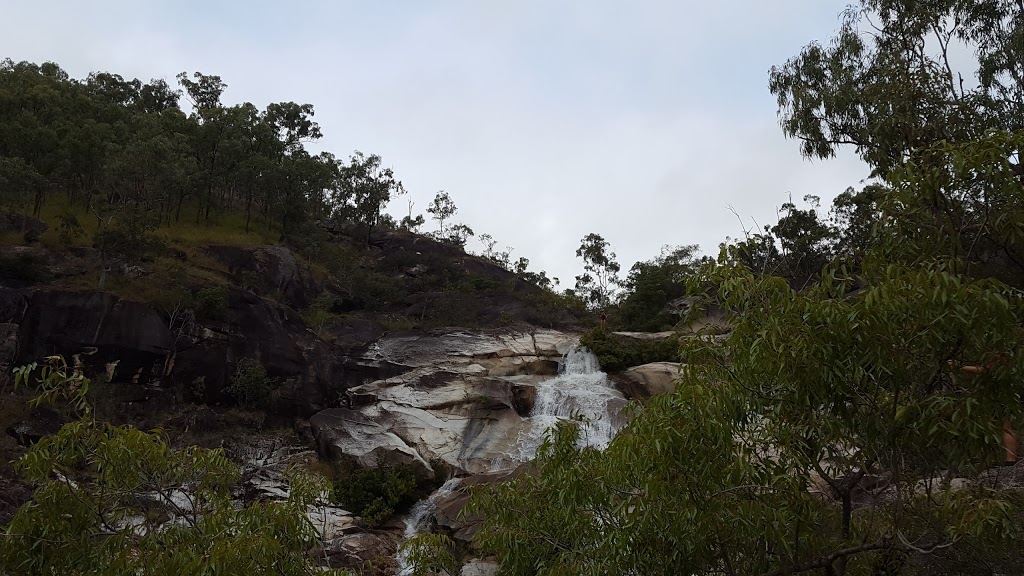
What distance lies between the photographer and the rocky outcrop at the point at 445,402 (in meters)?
21.2

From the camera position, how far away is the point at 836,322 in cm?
407

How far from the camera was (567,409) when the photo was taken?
24641 millimetres

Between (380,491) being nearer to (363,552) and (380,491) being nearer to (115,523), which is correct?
(363,552)

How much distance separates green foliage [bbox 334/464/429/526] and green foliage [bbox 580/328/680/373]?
37.3 ft

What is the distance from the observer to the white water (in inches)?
752

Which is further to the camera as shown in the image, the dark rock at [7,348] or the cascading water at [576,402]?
the cascading water at [576,402]

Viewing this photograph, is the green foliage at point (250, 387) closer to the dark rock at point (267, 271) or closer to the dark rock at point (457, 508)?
the dark rock at point (267, 271)

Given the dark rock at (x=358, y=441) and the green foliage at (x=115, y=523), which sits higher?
the green foliage at (x=115, y=523)

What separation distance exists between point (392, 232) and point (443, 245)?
4389mm

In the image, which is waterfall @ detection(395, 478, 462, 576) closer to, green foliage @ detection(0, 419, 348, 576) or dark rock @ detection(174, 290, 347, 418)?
dark rock @ detection(174, 290, 347, 418)

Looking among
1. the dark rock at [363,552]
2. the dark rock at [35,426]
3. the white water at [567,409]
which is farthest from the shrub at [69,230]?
the dark rock at [363,552]

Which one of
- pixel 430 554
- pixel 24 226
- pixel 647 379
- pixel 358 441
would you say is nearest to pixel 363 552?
pixel 358 441

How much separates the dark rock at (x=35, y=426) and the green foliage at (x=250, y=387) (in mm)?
5721

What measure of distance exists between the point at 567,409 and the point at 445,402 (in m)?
4.60
